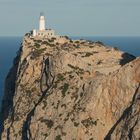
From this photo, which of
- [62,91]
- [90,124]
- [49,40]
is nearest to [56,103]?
[62,91]

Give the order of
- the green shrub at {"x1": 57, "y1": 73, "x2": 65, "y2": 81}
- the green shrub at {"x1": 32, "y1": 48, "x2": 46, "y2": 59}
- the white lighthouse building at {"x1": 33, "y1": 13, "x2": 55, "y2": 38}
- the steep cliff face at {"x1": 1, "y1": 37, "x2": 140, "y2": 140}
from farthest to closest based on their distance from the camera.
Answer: the white lighthouse building at {"x1": 33, "y1": 13, "x2": 55, "y2": 38}, the green shrub at {"x1": 32, "y1": 48, "x2": 46, "y2": 59}, the green shrub at {"x1": 57, "y1": 73, "x2": 65, "y2": 81}, the steep cliff face at {"x1": 1, "y1": 37, "x2": 140, "y2": 140}

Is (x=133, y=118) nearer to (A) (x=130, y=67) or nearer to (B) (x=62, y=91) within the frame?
(A) (x=130, y=67)

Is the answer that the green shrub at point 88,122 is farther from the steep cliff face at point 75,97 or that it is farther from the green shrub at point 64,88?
the green shrub at point 64,88

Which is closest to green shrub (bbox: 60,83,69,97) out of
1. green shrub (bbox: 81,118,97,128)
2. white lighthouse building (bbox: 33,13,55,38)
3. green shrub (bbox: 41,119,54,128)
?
green shrub (bbox: 41,119,54,128)

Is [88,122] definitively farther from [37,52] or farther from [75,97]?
[37,52]

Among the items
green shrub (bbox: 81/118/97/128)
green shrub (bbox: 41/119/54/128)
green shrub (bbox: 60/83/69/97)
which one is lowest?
green shrub (bbox: 41/119/54/128)

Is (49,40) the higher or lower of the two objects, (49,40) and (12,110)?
the higher

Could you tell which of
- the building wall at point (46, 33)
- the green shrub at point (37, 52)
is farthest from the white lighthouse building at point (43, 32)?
the green shrub at point (37, 52)

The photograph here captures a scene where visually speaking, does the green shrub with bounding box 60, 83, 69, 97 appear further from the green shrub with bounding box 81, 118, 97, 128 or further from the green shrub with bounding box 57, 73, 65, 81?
the green shrub with bounding box 81, 118, 97, 128
